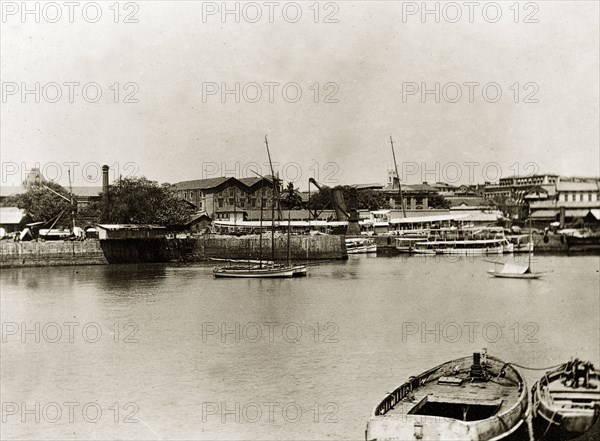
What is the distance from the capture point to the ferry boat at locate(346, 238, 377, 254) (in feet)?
282

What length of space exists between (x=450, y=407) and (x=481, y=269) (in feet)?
160

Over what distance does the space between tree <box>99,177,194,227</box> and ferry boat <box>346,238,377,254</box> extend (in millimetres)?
22478

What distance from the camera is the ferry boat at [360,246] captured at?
86.1 meters

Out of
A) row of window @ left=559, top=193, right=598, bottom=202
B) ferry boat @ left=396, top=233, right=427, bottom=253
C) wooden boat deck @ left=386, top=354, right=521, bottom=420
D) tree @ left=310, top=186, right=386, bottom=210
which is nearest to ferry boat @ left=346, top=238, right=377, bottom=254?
ferry boat @ left=396, top=233, right=427, bottom=253

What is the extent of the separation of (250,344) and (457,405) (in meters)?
14.1

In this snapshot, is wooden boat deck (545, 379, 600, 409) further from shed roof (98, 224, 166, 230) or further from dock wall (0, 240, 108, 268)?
shed roof (98, 224, 166, 230)

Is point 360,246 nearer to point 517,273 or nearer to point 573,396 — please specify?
point 517,273

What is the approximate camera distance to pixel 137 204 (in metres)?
75.6

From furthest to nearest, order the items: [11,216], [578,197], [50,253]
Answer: [578,197]
[11,216]
[50,253]

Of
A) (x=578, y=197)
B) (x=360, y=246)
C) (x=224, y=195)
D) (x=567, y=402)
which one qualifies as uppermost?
(x=224, y=195)

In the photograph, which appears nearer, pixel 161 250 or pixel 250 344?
pixel 250 344

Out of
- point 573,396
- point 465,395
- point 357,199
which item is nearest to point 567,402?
point 573,396

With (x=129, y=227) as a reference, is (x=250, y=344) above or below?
below

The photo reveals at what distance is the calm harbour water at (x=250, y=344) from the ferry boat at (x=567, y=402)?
4.80 meters
